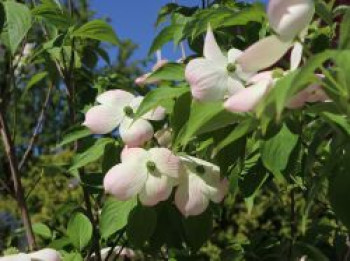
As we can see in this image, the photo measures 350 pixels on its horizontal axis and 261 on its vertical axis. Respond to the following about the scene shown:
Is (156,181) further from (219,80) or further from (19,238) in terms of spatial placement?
(19,238)

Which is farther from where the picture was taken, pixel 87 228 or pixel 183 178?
pixel 87 228

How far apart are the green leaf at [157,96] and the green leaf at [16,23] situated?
0.40 metres

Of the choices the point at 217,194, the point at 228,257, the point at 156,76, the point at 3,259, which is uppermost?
the point at 156,76

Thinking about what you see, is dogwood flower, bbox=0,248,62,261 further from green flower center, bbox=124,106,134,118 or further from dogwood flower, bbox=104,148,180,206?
green flower center, bbox=124,106,134,118

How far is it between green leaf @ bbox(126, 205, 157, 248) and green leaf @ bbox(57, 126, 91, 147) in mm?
285

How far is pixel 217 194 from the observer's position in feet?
4.42

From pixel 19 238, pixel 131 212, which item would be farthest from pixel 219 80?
pixel 19 238

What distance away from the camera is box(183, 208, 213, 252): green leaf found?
1378mm

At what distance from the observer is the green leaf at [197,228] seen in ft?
4.52

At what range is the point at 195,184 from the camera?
4.32ft

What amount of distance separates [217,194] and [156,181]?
5.0 inches

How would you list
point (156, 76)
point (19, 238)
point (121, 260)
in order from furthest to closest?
point (19, 238)
point (121, 260)
point (156, 76)

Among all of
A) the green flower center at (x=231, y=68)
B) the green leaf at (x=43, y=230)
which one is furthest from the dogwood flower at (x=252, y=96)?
the green leaf at (x=43, y=230)

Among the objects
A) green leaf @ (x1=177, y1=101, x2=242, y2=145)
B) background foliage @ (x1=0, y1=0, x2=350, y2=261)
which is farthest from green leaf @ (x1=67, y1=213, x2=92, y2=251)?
green leaf @ (x1=177, y1=101, x2=242, y2=145)
